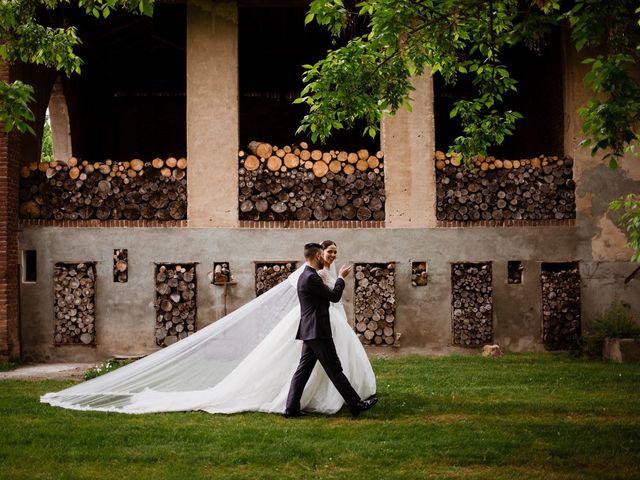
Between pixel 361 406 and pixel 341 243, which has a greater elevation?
pixel 341 243

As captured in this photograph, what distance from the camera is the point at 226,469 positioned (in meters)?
5.94

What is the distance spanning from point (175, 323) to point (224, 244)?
1.73 m

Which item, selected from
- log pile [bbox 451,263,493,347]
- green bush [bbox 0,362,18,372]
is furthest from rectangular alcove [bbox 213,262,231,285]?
log pile [bbox 451,263,493,347]

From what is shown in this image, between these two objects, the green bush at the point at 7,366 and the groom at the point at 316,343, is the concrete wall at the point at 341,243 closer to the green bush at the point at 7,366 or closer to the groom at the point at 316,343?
the green bush at the point at 7,366

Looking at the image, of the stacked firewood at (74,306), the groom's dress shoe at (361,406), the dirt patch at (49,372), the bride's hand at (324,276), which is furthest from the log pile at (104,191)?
the groom's dress shoe at (361,406)

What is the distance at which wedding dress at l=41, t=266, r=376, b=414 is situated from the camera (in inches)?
326

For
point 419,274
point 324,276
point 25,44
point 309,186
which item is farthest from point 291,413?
point 309,186

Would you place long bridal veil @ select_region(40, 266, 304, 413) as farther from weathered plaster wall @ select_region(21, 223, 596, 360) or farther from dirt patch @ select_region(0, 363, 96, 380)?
weathered plaster wall @ select_region(21, 223, 596, 360)

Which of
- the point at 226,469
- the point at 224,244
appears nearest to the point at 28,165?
the point at 224,244

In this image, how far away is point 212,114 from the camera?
13.8 metres

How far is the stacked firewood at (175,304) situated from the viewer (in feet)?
44.2

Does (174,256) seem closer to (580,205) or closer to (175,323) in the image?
Result: (175,323)

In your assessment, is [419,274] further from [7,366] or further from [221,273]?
[7,366]

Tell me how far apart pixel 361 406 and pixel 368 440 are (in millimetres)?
1115
